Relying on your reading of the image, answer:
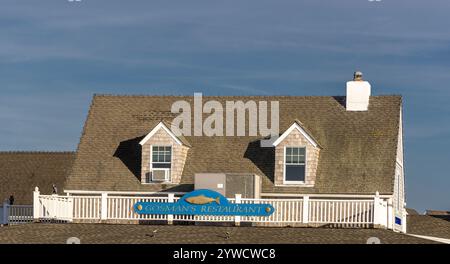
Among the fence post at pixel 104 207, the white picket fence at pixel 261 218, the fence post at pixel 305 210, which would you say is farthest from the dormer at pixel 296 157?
the fence post at pixel 104 207

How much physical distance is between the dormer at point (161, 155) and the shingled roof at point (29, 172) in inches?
847

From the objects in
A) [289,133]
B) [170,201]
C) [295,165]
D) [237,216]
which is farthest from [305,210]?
[170,201]

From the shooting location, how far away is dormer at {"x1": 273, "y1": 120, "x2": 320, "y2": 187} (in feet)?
182

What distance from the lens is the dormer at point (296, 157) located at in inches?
2188

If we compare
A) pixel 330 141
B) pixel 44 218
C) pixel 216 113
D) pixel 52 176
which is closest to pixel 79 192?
pixel 44 218

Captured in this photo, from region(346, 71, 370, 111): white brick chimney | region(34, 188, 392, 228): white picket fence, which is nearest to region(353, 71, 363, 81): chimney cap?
region(346, 71, 370, 111): white brick chimney

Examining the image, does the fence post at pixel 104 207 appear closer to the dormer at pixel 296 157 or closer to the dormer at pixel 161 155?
the dormer at pixel 161 155

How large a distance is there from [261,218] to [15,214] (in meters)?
25.4

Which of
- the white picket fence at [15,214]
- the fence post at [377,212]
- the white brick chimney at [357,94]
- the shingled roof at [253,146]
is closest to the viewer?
the fence post at [377,212]

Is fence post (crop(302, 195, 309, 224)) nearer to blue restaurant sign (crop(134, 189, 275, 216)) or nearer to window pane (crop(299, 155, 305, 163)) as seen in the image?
blue restaurant sign (crop(134, 189, 275, 216))

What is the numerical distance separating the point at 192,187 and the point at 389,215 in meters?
9.11

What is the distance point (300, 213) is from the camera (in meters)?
53.4
